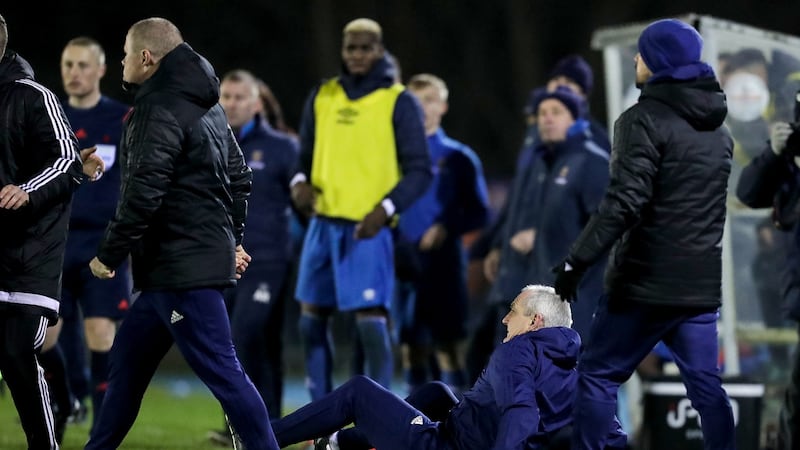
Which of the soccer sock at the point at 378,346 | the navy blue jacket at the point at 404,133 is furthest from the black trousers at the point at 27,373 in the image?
the navy blue jacket at the point at 404,133

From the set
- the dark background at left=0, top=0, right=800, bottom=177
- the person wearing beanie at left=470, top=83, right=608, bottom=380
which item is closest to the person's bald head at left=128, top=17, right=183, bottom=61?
the person wearing beanie at left=470, top=83, right=608, bottom=380

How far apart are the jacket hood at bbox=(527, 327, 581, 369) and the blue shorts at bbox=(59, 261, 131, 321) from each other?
3346 mm

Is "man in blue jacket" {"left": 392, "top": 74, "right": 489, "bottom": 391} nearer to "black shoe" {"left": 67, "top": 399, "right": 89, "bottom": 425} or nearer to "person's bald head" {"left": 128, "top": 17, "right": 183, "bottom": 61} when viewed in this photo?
"black shoe" {"left": 67, "top": 399, "right": 89, "bottom": 425}

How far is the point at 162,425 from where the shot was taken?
1071cm

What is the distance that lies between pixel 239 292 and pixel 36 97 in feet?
9.77

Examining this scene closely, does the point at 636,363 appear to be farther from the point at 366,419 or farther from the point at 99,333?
the point at 99,333

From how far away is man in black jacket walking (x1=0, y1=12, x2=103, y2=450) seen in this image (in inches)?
275

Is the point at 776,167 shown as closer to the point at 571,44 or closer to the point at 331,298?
the point at 331,298

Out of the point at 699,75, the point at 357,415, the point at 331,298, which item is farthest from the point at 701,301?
the point at 331,298

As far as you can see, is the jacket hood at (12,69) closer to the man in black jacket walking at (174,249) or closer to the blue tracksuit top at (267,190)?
the man in black jacket walking at (174,249)

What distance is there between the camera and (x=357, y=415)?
23.4 ft

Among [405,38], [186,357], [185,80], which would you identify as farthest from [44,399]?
[405,38]

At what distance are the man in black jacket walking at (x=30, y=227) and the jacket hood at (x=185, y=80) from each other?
52cm

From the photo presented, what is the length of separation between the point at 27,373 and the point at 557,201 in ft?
12.4
